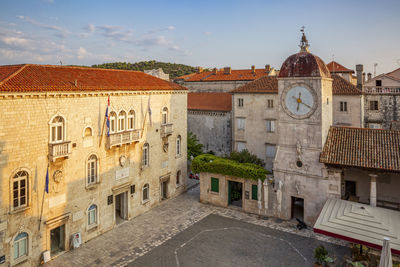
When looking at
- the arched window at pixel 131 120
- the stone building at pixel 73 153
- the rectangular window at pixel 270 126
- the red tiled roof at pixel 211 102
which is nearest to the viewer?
the stone building at pixel 73 153

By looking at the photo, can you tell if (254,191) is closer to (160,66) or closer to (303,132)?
(303,132)

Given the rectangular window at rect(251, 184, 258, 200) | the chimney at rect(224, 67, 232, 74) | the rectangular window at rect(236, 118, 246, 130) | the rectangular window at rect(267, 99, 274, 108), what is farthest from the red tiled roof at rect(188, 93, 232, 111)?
the rectangular window at rect(251, 184, 258, 200)

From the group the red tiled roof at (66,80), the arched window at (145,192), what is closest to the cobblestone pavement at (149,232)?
the arched window at (145,192)

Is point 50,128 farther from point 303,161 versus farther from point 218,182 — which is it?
point 303,161

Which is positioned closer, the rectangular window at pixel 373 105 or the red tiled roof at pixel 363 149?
the red tiled roof at pixel 363 149

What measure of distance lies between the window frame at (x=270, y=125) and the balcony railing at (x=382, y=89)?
38.6ft

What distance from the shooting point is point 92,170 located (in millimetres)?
21547

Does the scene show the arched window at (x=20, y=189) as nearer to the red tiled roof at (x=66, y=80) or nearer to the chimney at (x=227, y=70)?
the red tiled roof at (x=66, y=80)

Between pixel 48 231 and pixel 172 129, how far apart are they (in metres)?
14.1

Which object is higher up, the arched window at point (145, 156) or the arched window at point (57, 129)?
the arched window at point (57, 129)

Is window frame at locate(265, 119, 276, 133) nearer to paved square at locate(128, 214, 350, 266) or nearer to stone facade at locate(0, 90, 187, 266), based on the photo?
stone facade at locate(0, 90, 187, 266)

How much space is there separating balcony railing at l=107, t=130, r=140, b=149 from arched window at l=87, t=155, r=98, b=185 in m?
1.44

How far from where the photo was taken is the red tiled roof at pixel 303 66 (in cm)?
2211

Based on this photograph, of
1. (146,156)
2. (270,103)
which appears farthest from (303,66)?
(146,156)
